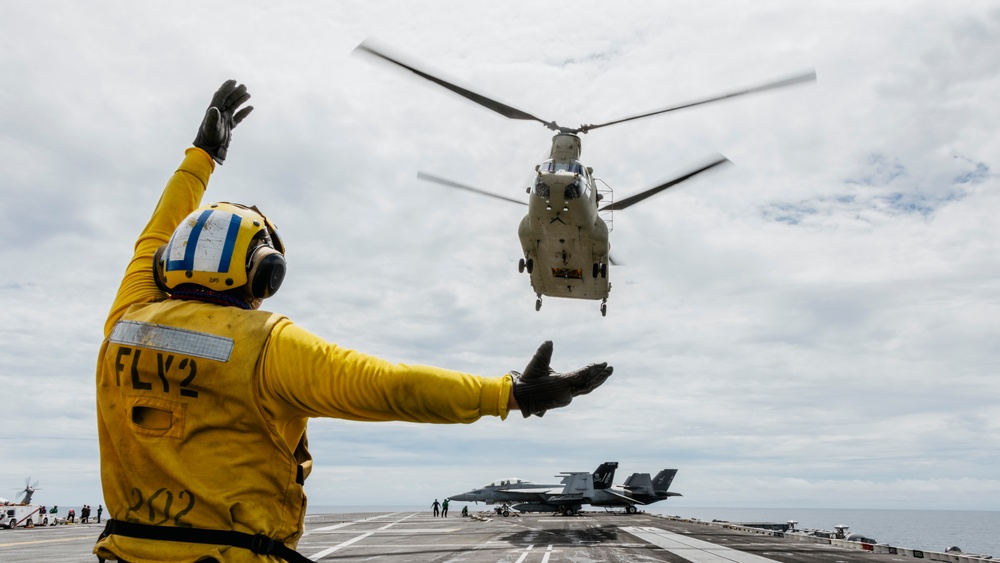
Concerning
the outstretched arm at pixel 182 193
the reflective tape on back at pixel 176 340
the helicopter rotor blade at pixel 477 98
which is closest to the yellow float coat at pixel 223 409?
the reflective tape on back at pixel 176 340

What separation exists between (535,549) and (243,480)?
22.2 metres

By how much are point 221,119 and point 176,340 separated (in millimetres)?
1644

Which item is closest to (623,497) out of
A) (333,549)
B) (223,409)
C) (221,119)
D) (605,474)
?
(605,474)

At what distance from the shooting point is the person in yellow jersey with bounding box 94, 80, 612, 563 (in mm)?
2260

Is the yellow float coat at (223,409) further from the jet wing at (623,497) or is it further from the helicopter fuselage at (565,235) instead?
the jet wing at (623,497)

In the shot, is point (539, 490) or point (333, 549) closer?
point (333, 549)

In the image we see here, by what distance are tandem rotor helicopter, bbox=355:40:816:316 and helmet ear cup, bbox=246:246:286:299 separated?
14.4 m

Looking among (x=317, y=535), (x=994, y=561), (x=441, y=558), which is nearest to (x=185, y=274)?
(x=441, y=558)

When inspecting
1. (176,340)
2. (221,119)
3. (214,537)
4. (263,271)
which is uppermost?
(221,119)

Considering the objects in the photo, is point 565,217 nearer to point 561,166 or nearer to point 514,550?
point 561,166

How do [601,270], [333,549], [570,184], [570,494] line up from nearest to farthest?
[570,184]
[601,270]
[333,549]
[570,494]

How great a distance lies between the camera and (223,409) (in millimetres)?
2432

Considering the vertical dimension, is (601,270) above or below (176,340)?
above

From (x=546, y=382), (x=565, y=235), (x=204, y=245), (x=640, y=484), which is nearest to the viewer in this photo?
(x=546, y=382)
